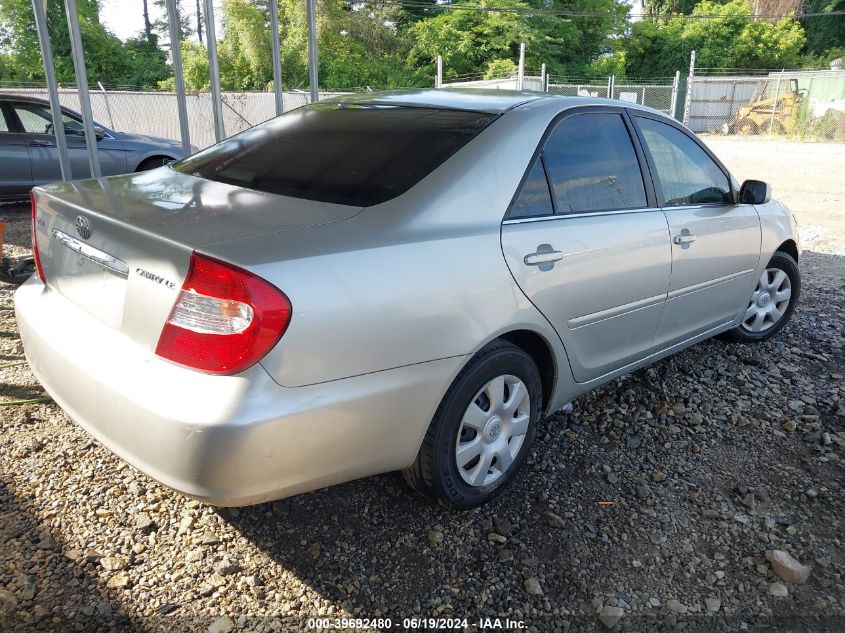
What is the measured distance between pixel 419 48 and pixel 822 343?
97.3ft

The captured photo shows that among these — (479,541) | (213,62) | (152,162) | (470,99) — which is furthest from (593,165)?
(152,162)

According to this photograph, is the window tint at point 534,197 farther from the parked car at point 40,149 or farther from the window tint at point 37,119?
the window tint at point 37,119

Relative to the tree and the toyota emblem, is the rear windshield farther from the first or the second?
the tree

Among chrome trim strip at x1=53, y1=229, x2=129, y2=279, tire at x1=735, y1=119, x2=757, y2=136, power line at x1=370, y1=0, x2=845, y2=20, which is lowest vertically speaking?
tire at x1=735, y1=119, x2=757, y2=136

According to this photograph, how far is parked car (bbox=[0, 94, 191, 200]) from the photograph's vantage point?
335 inches

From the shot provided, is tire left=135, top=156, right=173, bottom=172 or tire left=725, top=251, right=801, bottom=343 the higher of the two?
tire left=135, top=156, right=173, bottom=172

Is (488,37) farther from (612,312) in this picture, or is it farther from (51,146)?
(612,312)

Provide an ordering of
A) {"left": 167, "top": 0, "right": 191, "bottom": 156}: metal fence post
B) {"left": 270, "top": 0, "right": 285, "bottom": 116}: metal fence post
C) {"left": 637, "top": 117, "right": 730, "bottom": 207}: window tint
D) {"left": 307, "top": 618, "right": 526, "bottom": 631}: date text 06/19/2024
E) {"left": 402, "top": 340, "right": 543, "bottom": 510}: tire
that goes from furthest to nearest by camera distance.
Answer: {"left": 270, "top": 0, "right": 285, "bottom": 116}: metal fence post < {"left": 167, "top": 0, "right": 191, "bottom": 156}: metal fence post < {"left": 637, "top": 117, "right": 730, "bottom": 207}: window tint < {"left": 402, "top": 340, "right": 543, "bottom": 510}: tire < {"left": 307, "top": 618, "right": 526, "bottom": 631}: date text 06/19/2024

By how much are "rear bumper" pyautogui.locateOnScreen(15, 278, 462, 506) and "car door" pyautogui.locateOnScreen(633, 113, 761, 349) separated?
1.64 metres

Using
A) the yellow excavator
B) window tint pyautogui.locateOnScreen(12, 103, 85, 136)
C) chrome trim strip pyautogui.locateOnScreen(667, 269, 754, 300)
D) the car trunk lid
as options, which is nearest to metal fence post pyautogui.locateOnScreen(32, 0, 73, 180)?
window tint pyautogui.locateOnScreen(12, 103, 85, 136)

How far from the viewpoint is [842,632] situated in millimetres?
2135

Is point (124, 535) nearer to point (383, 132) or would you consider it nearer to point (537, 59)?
point (383, 132)

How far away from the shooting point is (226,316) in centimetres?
186

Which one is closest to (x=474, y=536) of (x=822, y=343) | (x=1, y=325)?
(x=822, y=343)
